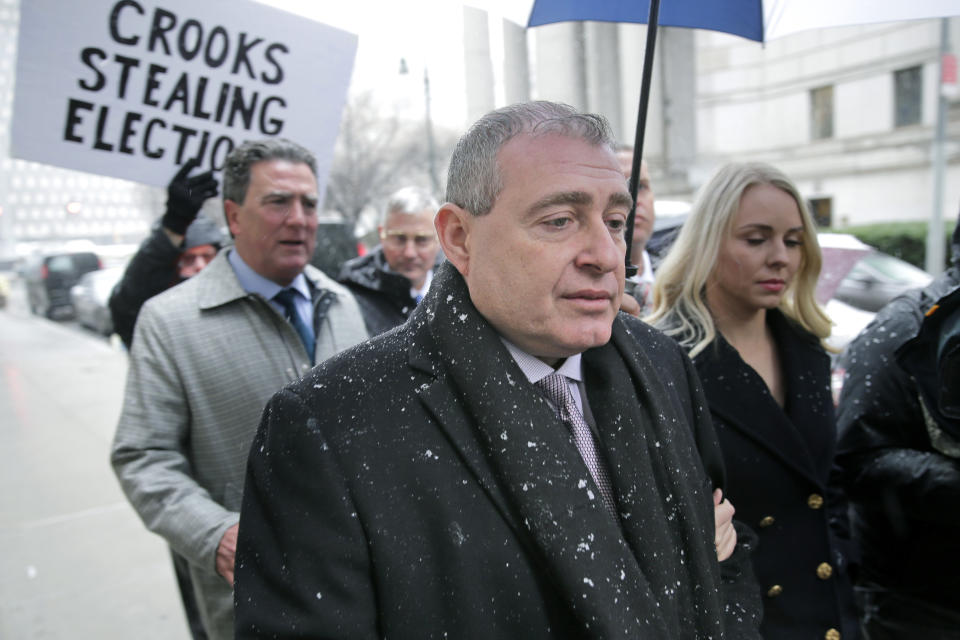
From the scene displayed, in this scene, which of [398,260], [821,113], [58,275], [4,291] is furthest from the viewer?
[821,113]

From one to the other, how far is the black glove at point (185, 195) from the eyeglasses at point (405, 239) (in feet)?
3.61

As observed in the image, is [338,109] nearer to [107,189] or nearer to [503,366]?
[503,366]

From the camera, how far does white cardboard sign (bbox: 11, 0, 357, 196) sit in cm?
254

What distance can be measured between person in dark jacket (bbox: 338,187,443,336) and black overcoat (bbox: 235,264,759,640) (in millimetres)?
1984

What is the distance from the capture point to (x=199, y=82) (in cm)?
279

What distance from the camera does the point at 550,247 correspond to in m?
1.39

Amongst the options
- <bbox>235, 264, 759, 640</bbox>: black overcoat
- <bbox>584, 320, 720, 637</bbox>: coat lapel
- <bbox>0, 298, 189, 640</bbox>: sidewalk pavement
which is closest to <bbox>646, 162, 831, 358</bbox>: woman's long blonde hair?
<bbox>584, 320, 720, 637</bbox>: coat lapel

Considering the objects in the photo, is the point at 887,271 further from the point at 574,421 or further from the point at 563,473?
the point at 563,473

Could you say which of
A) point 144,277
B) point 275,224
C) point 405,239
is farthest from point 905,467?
point 144,277

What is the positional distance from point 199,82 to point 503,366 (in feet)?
6.73

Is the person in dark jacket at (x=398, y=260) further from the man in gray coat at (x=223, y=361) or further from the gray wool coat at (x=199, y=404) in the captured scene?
the gray wool coat at (x=199, y=404)

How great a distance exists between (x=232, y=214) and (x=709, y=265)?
62.3 inches

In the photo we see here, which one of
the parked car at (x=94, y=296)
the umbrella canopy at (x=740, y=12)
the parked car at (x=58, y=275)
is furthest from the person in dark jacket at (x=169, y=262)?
the parked car at (x=58, y=275)

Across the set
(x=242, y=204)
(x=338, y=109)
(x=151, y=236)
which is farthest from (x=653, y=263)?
(x=151, y=236)
